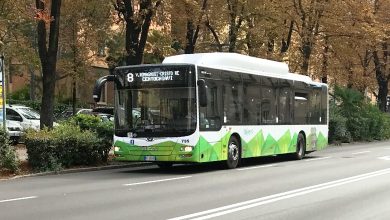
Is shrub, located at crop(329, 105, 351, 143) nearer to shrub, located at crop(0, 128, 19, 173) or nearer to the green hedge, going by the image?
the green hedge

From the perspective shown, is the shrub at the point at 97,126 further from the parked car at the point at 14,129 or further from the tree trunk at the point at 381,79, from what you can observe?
the tree trunk at the point at 381,79

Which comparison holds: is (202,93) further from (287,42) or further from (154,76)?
(287,42)

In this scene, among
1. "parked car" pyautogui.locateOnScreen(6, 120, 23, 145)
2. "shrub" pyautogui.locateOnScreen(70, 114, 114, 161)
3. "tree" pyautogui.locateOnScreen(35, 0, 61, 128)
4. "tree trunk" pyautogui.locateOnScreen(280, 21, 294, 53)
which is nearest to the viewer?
"shrub" pyautogui.locateOnScreen(70, 114, 114, 161)

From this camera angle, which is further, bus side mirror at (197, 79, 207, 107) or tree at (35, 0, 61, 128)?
tree at (35, 0, 61, 128)

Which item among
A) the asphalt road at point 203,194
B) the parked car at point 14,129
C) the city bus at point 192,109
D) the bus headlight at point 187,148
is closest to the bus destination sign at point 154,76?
→ the city bus at point 192,109

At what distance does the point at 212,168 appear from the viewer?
18.1 metres

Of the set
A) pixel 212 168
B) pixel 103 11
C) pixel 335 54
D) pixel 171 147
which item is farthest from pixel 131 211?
pixel 335 54

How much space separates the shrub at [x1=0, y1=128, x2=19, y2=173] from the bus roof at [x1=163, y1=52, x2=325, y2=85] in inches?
197

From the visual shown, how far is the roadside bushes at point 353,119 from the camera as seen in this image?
3544 cm

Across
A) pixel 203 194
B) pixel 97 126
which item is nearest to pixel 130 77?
pixel 97 126

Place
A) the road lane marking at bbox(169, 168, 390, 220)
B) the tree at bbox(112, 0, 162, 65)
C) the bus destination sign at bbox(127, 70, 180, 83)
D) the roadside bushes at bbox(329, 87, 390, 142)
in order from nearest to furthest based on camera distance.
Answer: the road lane marking at bbox(169, 168, 390, 220), the bus destination sign at bbox(127, 70, 180, 83), the tree at bbox(112, 0, 162, 65), the roadside bushes at bbox(329, 87, 390, 142)

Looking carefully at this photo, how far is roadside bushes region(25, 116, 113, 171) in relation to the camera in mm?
16391

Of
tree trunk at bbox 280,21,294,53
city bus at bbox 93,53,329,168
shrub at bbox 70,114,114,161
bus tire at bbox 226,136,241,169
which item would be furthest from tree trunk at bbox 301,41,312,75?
shrub at bbox 70,114,114,161

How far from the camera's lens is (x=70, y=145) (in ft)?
56.0
